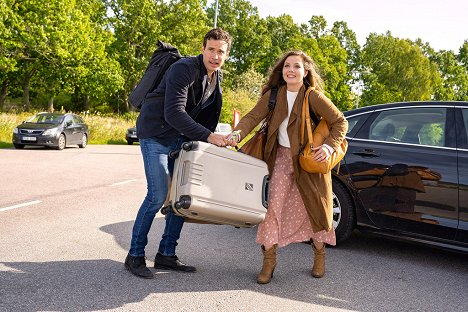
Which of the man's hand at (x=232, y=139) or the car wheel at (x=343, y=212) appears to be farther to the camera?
the car wheel at (x=343, y=212)

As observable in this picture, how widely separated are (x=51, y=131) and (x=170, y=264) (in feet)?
49.3

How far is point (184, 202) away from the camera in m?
3.35

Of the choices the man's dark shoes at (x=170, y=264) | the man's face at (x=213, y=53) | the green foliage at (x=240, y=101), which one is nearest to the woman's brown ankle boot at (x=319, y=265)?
the man's dark shoes at (x=170, y=264)

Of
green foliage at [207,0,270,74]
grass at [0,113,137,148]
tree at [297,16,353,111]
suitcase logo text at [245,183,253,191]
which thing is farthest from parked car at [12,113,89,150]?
green foliage at [207,0,270,74]

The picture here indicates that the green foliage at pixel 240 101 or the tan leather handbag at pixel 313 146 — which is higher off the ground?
the green foliage at pixel 240 101

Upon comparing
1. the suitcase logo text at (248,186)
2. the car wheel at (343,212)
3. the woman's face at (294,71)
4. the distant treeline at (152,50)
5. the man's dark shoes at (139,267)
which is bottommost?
the man's dark shoes at (139,267)

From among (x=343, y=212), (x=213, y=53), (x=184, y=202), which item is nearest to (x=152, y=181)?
(x=184, y=202)

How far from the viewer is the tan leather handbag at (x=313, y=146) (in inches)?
146

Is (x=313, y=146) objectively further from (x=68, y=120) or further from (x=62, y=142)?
(x=68, y=120)

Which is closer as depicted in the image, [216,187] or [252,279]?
[216,187]

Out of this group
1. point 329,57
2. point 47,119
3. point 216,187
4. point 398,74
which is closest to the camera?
point 216,187

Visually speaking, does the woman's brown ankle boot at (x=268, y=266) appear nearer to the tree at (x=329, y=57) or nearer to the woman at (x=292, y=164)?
the woman at (x=292, y=164)

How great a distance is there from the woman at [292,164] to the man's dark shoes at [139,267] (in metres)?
0.87

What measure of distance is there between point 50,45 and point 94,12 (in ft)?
39.6
